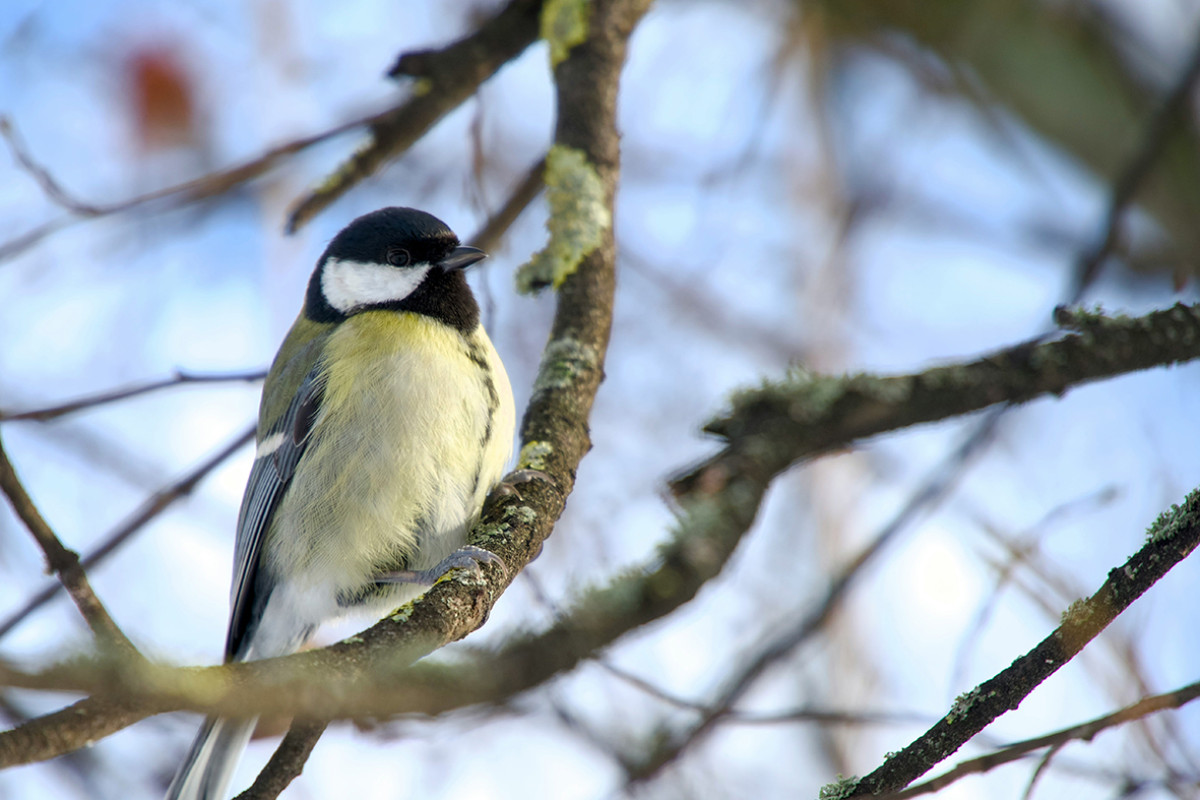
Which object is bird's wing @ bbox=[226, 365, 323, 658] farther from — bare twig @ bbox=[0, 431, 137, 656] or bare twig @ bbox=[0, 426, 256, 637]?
bare twig @ bbox=[0, 431, 137, 656]

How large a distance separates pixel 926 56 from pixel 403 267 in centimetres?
270

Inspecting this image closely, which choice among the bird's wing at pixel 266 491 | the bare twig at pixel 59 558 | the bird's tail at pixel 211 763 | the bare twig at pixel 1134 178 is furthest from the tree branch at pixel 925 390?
the bare twig at pixel 59 558

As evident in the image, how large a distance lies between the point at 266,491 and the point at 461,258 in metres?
0.91

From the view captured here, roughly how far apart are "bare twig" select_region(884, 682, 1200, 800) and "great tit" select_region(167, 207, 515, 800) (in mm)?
1161

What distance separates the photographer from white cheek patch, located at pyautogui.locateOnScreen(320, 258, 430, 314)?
283 cm

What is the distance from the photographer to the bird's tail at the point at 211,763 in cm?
238

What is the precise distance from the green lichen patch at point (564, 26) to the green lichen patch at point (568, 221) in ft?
1.37

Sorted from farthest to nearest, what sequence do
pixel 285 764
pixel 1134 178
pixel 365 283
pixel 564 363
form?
pixel 365 283 < pixel 1134 178 < pixel 564 363 < pixel 285 764

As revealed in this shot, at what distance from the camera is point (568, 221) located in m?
2.47

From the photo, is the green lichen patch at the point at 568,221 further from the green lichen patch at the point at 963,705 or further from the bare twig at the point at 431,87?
the green lichen patch at the point at 963,705

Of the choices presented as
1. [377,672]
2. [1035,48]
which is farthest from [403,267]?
[1035,48]

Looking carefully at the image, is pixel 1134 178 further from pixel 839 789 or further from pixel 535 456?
pixel 839 789

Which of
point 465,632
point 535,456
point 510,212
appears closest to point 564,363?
point 535,456

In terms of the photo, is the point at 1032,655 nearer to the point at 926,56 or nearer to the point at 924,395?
the point at 924,395
